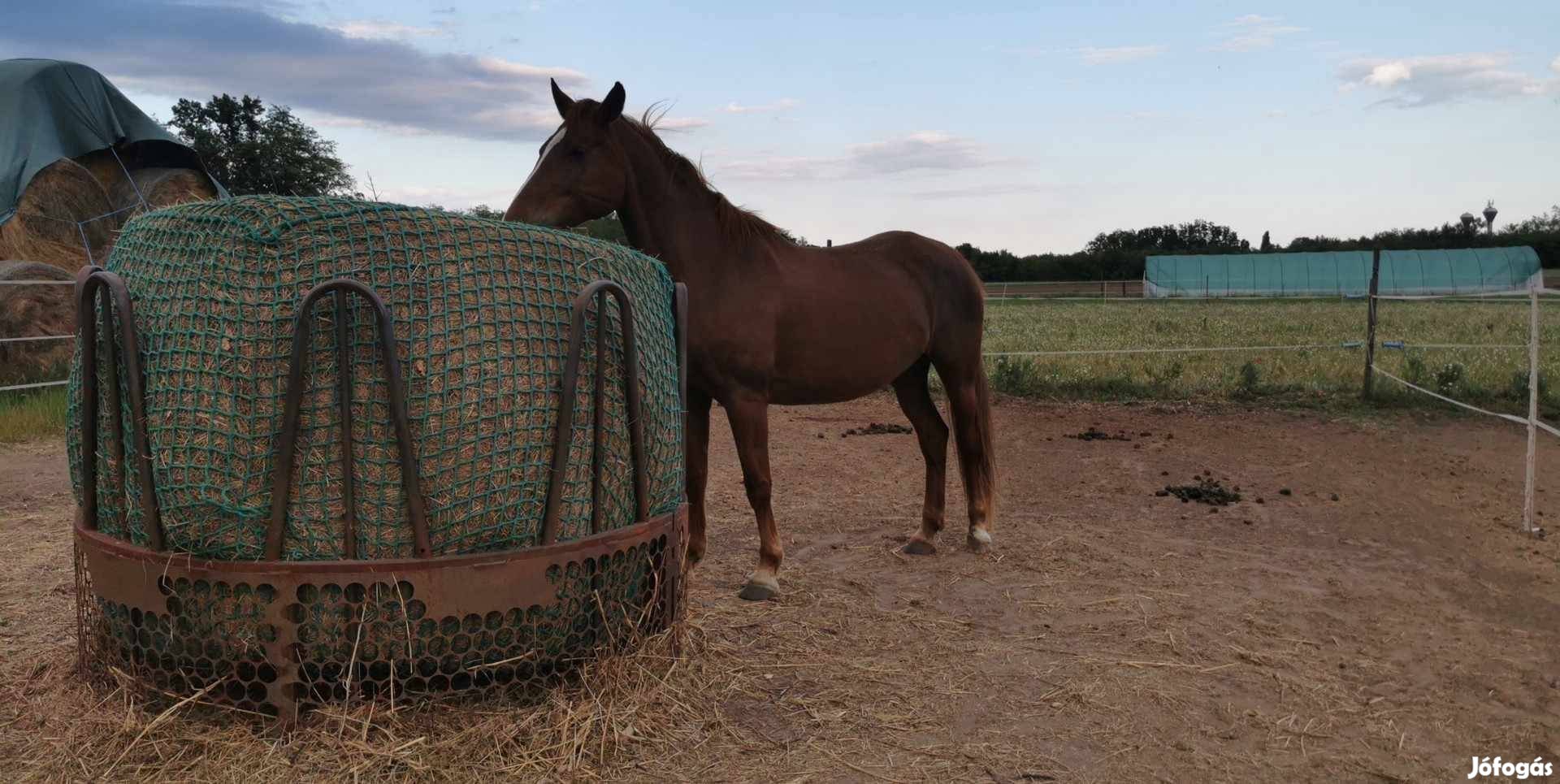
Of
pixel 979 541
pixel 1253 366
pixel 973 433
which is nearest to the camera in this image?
pixel 979 541

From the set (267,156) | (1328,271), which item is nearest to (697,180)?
(267,156)

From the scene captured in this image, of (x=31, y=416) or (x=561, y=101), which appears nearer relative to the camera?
(x=561, y=101)

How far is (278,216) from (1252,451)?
7228 millimetres

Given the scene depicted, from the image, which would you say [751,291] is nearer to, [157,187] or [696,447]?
[696,447]

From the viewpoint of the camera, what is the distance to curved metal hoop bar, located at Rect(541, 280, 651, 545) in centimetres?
268

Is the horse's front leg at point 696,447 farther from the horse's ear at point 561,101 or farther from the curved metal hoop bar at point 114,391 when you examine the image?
the curved metal hoop bar at point 114,391

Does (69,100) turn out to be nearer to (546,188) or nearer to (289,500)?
(546,188)

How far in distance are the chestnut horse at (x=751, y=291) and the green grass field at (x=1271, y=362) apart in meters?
5.74

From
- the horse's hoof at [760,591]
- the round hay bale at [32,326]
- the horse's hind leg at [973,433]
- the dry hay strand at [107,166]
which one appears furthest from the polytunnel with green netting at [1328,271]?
the horse's hoof at [760,591]

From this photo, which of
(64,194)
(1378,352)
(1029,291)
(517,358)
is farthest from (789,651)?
(1029,291)

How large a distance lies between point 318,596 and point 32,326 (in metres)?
9.94

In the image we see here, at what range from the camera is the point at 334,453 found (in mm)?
2496

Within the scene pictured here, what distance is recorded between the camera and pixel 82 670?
2879 millimetres

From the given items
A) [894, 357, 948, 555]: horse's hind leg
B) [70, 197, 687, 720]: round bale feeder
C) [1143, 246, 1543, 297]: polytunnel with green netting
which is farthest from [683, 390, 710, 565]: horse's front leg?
[1143, 246, 1543, 297]: polytunnel with green netting
